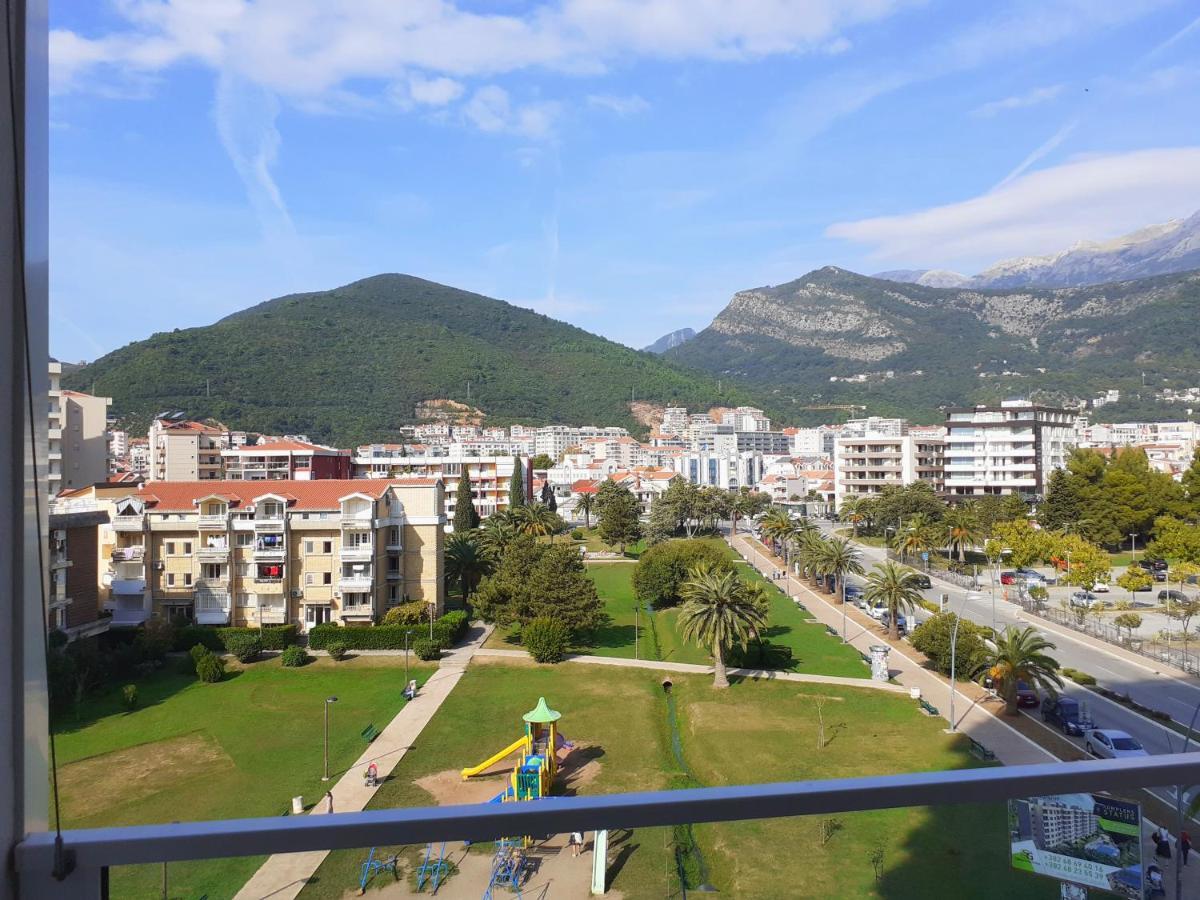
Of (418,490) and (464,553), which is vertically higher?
(418,490)

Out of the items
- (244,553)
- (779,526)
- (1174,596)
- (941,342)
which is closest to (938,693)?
(1174,596)

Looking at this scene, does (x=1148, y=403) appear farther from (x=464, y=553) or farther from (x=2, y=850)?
(x=2, y=850)

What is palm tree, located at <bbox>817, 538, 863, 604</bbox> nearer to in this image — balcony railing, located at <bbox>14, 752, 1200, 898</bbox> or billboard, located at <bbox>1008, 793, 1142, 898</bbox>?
billboard, located at <bbox>1008, 793, 1142, 898</bbox>

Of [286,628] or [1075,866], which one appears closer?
[1075,866]

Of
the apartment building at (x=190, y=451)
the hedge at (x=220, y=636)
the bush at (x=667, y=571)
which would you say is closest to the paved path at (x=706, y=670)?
the hedge at (x=220, y=636)

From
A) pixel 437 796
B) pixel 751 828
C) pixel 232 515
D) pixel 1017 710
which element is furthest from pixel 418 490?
pixel 751 828

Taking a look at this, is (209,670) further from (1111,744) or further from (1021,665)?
(1111,744)

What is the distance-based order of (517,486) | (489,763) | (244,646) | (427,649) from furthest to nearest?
(517,486) < (427,649) < (244,646) < (489,763)
